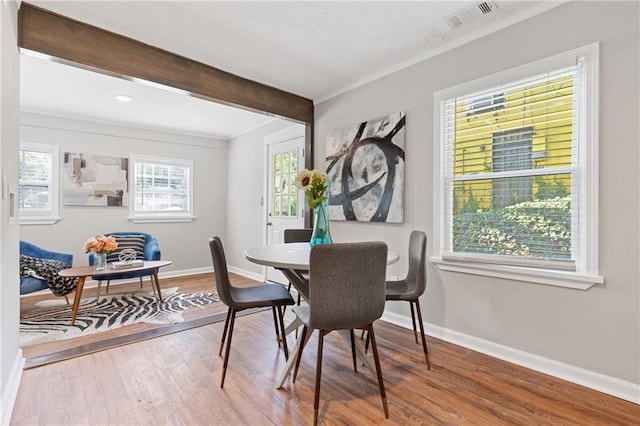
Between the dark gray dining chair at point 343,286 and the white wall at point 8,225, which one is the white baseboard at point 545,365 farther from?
the white wall at point 8,225

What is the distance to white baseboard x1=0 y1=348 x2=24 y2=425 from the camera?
1623 millimetres

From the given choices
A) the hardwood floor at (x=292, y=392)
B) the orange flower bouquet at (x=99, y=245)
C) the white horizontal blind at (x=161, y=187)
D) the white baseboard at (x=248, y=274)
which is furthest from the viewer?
the white horizontal blind at (x=161, y=187)

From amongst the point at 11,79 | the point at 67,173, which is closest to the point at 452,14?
the point at 11,79

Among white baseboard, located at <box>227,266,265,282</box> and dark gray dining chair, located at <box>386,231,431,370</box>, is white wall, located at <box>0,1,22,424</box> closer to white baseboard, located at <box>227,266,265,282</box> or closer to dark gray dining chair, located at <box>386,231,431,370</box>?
dark gray dining chair, located at <box>386,231,431,370</box>

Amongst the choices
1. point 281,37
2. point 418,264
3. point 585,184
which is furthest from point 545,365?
point 281,37

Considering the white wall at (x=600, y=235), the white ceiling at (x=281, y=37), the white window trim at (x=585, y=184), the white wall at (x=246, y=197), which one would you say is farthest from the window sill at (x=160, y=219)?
the white window trim at (x=585, y=184)

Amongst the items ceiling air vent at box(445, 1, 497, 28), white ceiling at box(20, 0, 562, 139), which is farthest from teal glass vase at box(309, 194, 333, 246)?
ceiling air vent at box(445, 1, 497, 28)

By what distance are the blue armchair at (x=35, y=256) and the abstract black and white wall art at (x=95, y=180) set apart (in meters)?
0.91

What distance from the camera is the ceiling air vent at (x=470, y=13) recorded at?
2125 millimetres

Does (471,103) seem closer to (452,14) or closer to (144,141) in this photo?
(452,14)

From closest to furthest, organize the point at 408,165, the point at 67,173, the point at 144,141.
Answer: the point at 408,165, the point at 67,173, the point at 144,141

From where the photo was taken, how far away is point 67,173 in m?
4.42

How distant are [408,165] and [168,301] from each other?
3.18 metres

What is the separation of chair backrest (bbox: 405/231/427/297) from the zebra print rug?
2327mm
